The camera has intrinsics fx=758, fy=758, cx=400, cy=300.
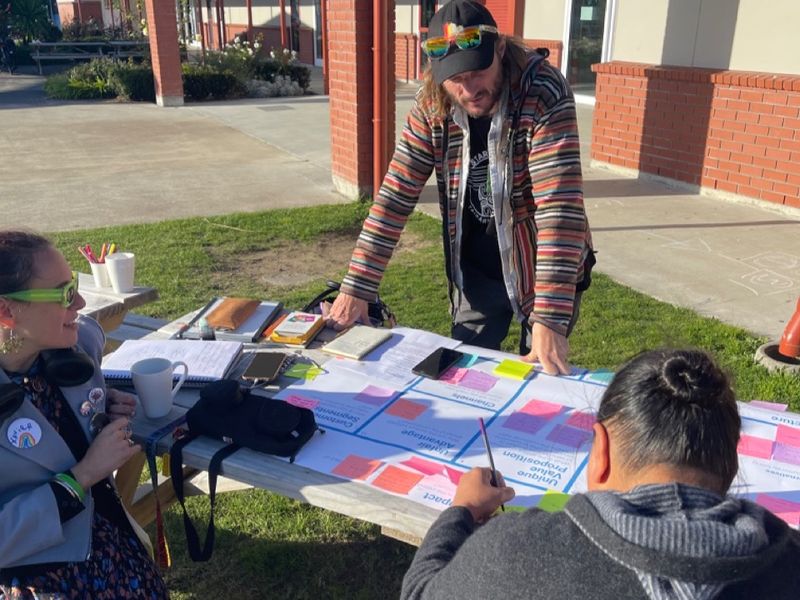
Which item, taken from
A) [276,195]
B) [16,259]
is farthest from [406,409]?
[276,195]

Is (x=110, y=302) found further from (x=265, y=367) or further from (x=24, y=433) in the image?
(x=24, y=433)

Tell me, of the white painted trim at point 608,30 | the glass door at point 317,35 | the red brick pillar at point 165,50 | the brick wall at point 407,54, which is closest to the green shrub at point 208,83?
the red brick pillar at point 165,50

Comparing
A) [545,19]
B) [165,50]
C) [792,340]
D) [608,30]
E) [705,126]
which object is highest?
[545,19]

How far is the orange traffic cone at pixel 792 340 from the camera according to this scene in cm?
415

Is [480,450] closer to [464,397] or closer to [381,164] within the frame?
[464,397]

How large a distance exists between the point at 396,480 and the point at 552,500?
386 mm

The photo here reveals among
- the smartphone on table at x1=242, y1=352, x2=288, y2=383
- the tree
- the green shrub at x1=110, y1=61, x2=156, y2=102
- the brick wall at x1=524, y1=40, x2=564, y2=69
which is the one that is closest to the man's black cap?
the smartphone on table at x1=242, y1=352, x2=288, y2=383

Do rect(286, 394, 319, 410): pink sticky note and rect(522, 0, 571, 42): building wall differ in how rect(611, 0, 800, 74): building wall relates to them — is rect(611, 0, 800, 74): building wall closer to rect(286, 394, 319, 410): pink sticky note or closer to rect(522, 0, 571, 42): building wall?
rect(522, 0, 571, 42): building wall

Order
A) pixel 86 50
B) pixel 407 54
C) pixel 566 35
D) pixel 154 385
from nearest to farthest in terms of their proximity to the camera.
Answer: pixel 154 385 < pixel 566 35 < pixel 407 54 < pixel 86 50

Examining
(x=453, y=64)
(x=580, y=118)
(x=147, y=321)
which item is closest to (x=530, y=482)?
(x=453, y=64)

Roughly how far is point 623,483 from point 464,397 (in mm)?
1099

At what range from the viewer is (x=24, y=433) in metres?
1.86

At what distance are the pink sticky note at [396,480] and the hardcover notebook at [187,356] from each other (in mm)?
737

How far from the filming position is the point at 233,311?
2.88m
